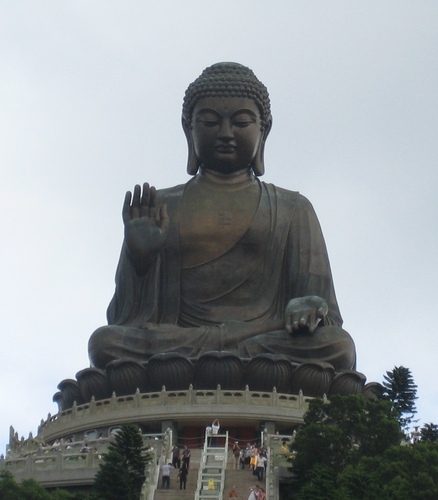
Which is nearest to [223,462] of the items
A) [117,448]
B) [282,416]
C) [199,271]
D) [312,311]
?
[117,448]

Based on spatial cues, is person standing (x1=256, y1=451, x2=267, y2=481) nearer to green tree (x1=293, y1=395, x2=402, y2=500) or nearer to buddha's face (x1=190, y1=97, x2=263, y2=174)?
green tree (x1=293, y1=395, x2=402, y2=500)

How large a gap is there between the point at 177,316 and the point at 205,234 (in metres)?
1.59

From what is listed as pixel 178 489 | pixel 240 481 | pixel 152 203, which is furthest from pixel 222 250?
pixel 178 489

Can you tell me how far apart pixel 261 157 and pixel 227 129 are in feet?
3.68

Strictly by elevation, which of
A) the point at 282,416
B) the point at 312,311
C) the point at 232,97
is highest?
the point at 232,97

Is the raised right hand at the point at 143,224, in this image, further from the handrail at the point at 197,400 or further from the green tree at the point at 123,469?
the green tree at the point at 123,469

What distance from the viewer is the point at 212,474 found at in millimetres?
19031

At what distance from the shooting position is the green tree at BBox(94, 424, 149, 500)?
18.1 meters

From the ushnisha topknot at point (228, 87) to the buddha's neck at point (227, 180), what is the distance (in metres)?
0.98

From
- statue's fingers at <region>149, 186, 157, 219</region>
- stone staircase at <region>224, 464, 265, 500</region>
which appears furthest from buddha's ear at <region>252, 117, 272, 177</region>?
stone staircase at <region>224, 464, 265, 500</region>

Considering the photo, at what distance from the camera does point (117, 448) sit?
1894cm

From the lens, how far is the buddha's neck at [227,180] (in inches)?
1123

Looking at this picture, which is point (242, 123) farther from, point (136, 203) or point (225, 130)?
point (136, 203)

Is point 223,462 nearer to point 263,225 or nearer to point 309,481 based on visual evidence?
point 309,481
